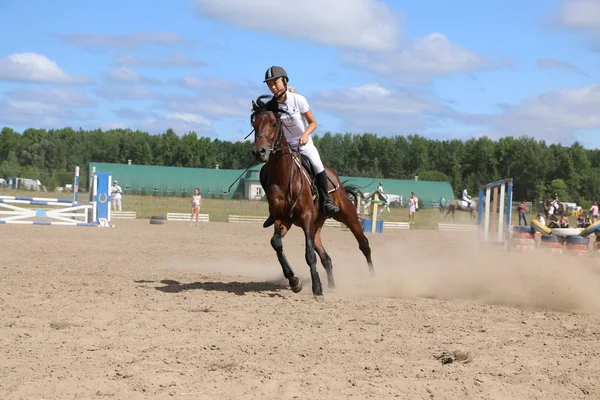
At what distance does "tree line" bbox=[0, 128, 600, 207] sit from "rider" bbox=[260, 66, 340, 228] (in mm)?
86841

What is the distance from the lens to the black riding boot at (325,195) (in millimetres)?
10914

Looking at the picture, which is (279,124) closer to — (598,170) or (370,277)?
(370,277)

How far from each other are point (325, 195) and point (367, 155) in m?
117

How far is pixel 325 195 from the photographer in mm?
11008

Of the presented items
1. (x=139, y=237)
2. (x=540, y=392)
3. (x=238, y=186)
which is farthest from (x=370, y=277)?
(x=238, y=186)

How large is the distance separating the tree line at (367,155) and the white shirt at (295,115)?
87.2m

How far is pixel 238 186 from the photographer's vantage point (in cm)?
8075

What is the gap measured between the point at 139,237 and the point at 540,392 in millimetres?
18388

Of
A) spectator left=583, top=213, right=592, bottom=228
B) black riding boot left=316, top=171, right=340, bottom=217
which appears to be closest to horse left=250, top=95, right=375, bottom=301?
black riding boot left=316, top=171, right=340, bottom=217

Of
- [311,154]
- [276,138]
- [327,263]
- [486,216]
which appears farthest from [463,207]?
[276,138]

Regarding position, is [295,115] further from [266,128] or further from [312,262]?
[312,262]

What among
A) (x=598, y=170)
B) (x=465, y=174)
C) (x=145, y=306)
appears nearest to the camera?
(x=145, y=306)

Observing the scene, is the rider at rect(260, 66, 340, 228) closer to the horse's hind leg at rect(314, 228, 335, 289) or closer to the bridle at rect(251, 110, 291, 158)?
the bridle at rect(251, 110, 291, 158)

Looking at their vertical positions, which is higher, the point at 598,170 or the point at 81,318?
the point at 598,170
